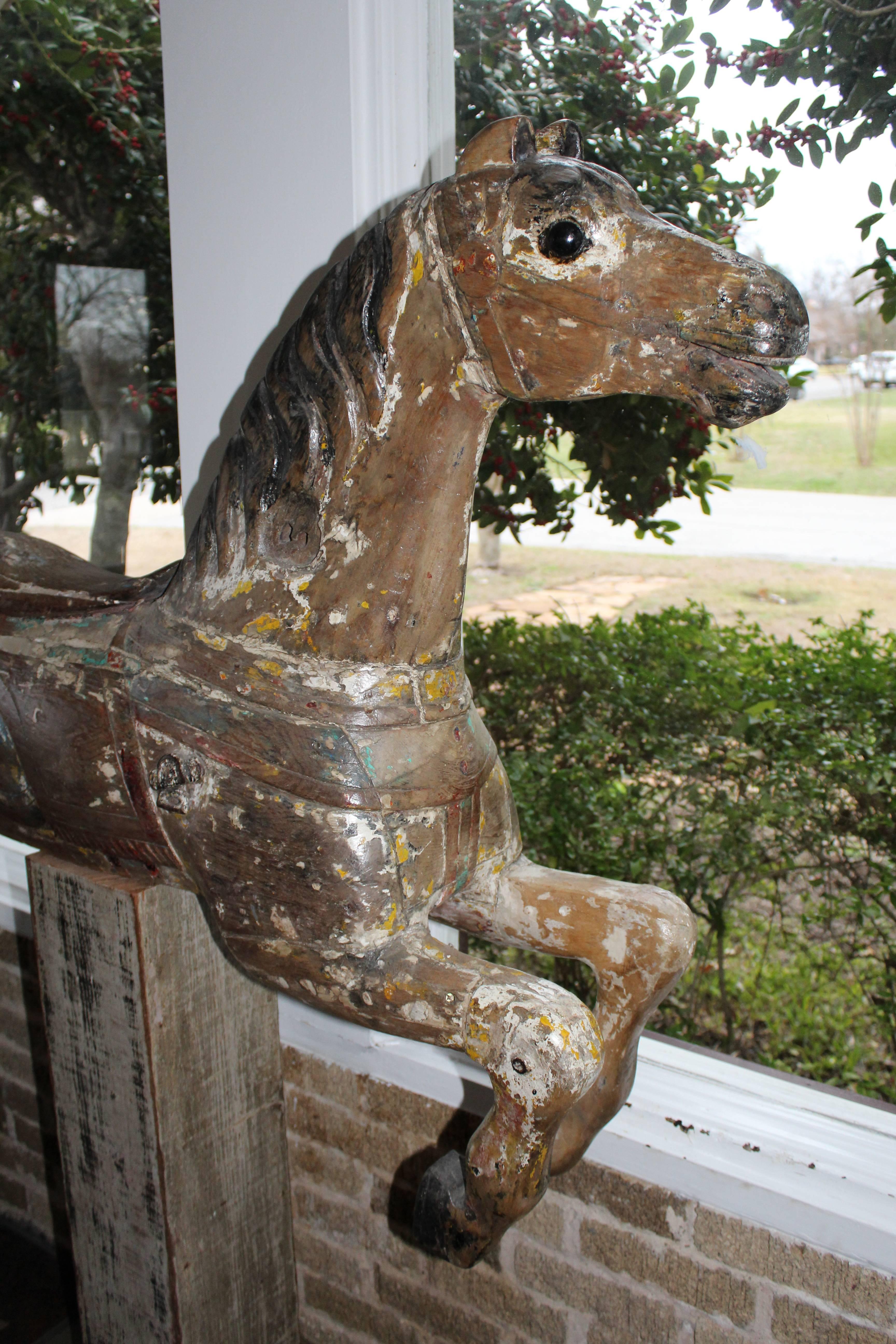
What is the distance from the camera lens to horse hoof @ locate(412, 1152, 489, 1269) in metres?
0.91

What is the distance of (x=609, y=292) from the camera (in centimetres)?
75

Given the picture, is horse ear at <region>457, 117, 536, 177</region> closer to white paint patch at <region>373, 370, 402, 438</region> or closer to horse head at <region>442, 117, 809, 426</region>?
A: horse head at <region>442, 117, 809, 426</region>

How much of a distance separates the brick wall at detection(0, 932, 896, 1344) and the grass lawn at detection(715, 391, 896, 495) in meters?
0.93

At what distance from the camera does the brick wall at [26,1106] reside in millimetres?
1854

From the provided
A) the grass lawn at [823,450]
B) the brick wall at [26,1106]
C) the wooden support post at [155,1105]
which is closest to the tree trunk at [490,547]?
the grass lawn at [823,450]

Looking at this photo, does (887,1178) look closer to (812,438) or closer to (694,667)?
(694,667)

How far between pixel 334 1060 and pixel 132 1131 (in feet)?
1.22

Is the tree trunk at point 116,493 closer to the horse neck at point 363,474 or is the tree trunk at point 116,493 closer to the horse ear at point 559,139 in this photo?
the horse neck at point 363,474

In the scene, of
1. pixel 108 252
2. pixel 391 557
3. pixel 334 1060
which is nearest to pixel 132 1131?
pixel 334 1060

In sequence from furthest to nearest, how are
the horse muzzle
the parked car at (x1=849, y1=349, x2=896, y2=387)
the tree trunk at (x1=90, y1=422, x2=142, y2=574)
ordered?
the tree trunk at (x1=90, y1=422, x2=142, y2=574) → the parked car at (x1=849, y1=349, x2=896, y2=387) → the horse muzzle

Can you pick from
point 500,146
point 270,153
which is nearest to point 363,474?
point 500,146

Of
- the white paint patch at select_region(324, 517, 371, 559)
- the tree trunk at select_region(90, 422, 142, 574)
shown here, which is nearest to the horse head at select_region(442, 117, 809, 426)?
the white paint patch at select_region(324, 517, 371, 559)

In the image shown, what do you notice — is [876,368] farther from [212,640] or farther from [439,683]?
[212,640]

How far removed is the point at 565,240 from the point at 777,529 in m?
0.80
